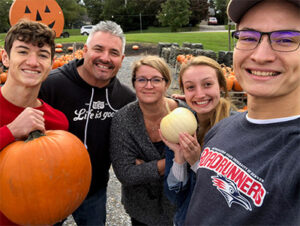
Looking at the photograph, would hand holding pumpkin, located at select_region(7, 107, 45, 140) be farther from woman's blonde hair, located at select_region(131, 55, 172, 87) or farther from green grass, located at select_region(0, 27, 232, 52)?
green grass, located at select_region(0, 27, 232, 52)

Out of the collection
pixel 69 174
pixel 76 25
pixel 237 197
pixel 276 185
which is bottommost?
pixel 69 174

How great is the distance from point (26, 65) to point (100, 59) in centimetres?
85

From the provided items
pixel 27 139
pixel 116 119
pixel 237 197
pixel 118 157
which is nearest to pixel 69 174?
pixel 27 139

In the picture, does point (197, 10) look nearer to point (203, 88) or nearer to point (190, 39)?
point (190, 39)

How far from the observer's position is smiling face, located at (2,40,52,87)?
1.61 metres

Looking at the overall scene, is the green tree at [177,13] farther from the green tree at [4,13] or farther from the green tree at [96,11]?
the green tree at [4,13]

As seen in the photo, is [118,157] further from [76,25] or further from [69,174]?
[76,25]

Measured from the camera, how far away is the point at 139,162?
83.6 inches

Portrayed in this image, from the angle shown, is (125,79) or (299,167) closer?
(299,167)

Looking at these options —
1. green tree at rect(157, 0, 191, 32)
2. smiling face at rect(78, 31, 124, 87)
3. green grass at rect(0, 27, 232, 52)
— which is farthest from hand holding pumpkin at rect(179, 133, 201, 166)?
green tree at rect(157, 0, 191, 32)

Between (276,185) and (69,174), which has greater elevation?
(276,185)

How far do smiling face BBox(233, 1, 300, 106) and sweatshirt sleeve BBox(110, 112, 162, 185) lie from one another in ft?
3.87

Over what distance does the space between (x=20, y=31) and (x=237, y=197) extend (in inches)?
→ 67.4

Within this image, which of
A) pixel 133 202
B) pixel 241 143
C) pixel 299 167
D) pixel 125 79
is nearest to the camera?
pixel 299 167
